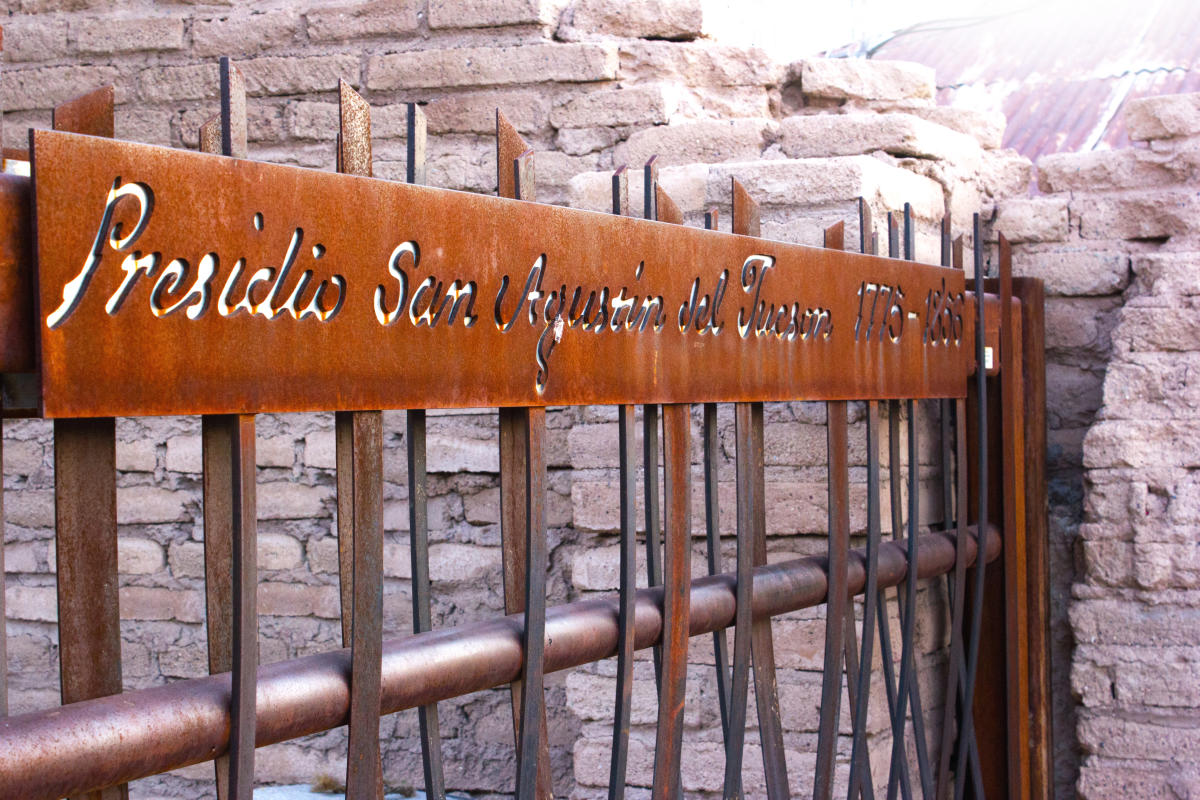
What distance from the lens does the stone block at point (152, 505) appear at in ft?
8.94

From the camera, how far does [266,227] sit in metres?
0.81

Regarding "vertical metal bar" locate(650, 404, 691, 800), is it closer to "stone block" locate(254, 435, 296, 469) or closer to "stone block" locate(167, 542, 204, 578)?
"stone block" locate(254, 435, 296, 469)

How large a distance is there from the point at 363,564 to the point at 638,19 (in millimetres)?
1911

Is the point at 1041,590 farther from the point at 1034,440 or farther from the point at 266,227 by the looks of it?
the point at 266,227

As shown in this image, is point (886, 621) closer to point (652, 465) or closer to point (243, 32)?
point (652, 465)

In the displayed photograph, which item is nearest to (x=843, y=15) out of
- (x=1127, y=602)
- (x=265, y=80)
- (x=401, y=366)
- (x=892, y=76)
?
(x=892, y=76)

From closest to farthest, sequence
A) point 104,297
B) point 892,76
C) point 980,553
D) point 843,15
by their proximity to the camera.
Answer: point 104,297
point 980,553
point 892,76
point 843,15

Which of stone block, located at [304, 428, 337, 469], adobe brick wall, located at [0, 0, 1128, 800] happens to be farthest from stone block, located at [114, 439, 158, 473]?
stone block, located at [304, 428, 337, 469]

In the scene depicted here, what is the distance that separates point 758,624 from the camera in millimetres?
1405

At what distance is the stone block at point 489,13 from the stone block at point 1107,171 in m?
1.18

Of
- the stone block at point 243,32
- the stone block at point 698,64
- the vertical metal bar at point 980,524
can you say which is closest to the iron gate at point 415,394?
the vertical metal bar at point 980,524

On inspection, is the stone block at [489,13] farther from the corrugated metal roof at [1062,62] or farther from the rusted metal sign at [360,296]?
the corrugated metal roof at [1062,62]

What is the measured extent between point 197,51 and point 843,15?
10.9 feet

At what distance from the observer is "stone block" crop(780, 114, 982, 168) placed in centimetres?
224
